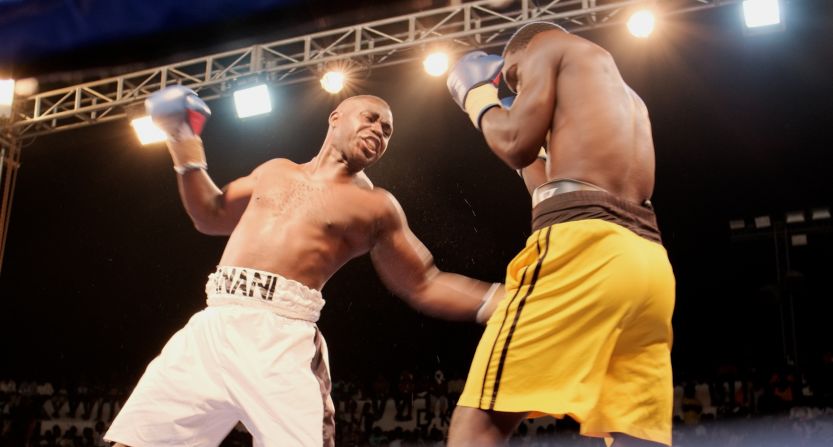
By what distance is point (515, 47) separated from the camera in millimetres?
2008

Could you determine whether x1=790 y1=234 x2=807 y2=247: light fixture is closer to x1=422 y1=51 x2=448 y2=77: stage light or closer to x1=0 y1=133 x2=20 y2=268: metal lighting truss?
x1=422 y1=51 x2=448 y2=77: stage light

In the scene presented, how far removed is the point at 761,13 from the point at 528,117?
3699 mm

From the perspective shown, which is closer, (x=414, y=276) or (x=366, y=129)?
(x=414, y=276)

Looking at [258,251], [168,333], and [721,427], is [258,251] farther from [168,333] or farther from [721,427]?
[168,333]

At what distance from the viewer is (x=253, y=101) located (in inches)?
228

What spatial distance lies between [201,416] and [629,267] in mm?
1301

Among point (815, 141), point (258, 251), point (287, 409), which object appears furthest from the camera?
point (815, 141)

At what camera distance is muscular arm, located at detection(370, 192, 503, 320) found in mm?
2453

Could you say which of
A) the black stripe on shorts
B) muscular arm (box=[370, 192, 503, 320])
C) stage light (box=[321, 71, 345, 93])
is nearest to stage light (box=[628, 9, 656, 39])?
stage light (box=[321, 71, 345, 93])

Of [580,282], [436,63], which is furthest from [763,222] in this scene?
[580,282]

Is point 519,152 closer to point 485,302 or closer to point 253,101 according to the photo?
point 485,302

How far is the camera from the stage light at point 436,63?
17.8 feet

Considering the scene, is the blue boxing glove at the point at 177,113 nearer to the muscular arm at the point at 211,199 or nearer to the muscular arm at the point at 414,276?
the muscular arm at the point at 211,199

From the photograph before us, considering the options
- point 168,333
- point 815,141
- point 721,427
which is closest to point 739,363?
point 721,427
